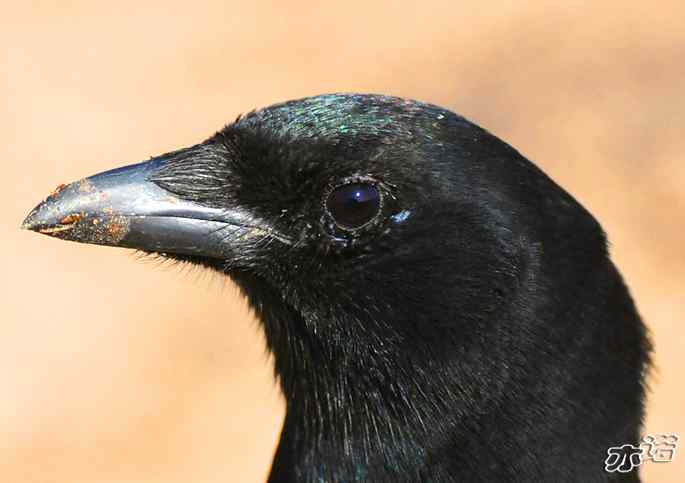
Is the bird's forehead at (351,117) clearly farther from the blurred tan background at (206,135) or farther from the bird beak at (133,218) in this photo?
the blurred tan background at (206,135)

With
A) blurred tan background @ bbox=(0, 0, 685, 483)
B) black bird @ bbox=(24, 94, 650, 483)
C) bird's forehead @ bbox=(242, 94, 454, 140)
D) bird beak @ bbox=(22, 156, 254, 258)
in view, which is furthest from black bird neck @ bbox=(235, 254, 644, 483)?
blurred tan background @ bbox=(0, 0, 685, 483)

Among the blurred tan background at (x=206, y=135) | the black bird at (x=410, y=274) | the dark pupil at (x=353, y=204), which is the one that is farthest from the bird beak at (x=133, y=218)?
the blurred tan background at (x=206, y=135)

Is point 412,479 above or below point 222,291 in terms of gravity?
below

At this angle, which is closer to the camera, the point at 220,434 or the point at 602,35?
the point at 220,434

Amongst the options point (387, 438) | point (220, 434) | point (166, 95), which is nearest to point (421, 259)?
point (387, 438)

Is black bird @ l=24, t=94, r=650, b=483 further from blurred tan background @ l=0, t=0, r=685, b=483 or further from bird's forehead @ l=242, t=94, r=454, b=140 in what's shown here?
blurred tan background @ l=0, t=0, r=685, b=483

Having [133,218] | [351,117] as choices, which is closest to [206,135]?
[133,218]

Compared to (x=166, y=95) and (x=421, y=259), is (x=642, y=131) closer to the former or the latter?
(x=166, y=95)
